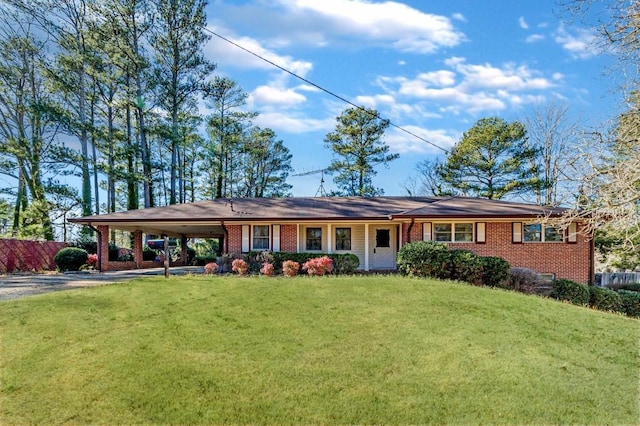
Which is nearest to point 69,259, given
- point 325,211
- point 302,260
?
point 302,260

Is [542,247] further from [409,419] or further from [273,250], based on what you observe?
[409,419]

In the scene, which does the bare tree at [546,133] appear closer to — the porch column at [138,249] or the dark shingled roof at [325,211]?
the dark shingled roof at [325,211]

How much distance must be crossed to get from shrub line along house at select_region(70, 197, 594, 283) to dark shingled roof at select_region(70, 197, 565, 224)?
34mm

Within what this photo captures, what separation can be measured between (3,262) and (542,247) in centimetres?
2178

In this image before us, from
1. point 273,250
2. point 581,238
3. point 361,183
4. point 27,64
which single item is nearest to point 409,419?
point 273,250

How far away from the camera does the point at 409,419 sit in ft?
16.1

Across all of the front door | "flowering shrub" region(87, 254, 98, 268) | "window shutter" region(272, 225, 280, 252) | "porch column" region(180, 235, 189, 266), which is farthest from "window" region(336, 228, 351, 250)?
"porch column" region(180, 235, 189, 266)

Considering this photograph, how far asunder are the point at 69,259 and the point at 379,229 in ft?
45.1

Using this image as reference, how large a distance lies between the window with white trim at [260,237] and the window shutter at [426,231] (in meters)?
6.44

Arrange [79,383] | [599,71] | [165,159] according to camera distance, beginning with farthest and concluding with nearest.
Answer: [165,159]
[599,71]
[79,383]

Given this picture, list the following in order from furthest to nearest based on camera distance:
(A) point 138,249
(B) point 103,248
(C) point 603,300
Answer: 1. (A) point 138,249
2. (B) point 103,248
3. (C) point 603,300

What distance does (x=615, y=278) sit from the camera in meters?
22.4

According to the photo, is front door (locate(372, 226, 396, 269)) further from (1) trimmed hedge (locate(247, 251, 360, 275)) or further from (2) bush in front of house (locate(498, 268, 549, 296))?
(2) bush in front of house (locate(498, 268, 549, 296))

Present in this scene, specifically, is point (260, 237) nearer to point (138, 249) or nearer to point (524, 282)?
point (138, 249)
